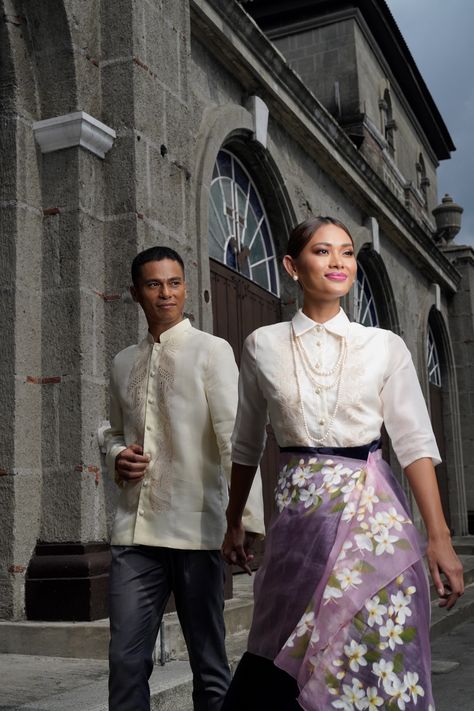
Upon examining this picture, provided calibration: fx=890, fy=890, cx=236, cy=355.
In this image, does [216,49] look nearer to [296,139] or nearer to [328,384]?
[296,139]

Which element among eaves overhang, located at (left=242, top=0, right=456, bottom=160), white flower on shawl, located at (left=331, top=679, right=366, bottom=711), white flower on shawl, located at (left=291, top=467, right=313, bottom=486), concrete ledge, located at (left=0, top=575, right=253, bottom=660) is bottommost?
concrete ledge, located at (left=0, top=575, right=253, bottom=660)

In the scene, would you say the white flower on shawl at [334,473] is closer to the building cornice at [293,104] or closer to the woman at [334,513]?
the woman at [334,513]

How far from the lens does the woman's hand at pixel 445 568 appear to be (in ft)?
6.76

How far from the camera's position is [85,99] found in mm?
5430

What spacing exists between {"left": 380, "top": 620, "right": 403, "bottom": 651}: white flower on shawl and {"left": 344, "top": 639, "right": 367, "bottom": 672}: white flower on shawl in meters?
0.06

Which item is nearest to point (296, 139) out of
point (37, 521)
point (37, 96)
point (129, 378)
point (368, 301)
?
point (368, 301)

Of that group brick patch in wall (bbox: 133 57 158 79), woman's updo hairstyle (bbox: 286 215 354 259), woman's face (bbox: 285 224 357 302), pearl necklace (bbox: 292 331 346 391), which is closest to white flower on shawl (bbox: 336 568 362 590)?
pearl necklace (bbox: 292 331 346 391)

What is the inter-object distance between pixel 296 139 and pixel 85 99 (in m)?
4.21

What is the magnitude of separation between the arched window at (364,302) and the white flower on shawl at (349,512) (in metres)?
9.26

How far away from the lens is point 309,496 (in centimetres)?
219

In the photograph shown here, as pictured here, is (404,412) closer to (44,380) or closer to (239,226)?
(44,380)

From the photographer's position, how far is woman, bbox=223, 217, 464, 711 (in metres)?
2.02

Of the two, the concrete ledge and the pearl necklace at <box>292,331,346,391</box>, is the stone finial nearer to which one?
the concrete ledge

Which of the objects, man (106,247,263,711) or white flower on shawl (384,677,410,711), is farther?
man (106,247,263,711)
